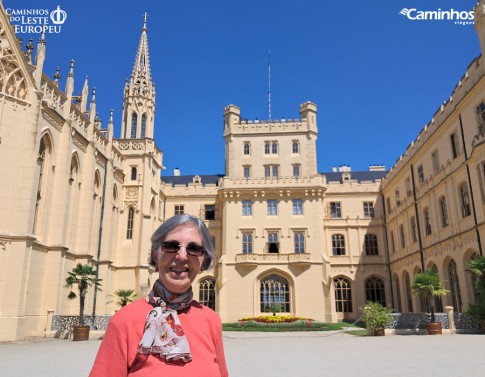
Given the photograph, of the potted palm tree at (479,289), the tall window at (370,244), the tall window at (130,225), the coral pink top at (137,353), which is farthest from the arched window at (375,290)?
the coral pink top at (137,353)

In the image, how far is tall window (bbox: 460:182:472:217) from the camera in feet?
82.3

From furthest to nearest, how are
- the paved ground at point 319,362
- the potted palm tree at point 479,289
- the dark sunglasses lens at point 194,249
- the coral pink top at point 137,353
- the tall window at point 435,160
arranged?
the tall window at point 435,160 → the potted palm tree at point 479,289 → the paved ground at point 319,362 → the dark sunglasses lens at point 194,249 → the coral pink top at point 137,353

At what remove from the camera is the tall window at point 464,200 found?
25.1 m

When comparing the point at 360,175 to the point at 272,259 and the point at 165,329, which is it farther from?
the point at 165,329

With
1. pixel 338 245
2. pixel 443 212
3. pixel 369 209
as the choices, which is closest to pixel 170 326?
pixel 443 212

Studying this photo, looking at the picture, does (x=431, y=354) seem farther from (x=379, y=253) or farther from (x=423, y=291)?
(x=379, y=253)

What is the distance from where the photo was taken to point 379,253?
41.3m

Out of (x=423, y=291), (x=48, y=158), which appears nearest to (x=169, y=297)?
(x=423, y=291)

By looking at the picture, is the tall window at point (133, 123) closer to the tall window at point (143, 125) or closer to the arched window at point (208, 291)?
the tall window at point (143, 125)

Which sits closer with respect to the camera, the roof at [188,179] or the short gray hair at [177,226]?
the short gray hair at [177,226]

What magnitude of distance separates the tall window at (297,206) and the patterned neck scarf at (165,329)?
38586mm

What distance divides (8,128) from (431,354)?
73.0ft

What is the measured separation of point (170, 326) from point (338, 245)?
41.6 metres

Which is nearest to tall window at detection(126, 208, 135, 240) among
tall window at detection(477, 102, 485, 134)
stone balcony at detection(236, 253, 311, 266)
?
stone balcony at detection(236, 253, 311, 266)
